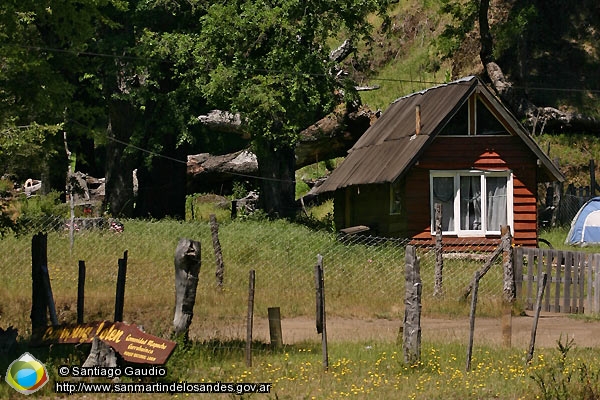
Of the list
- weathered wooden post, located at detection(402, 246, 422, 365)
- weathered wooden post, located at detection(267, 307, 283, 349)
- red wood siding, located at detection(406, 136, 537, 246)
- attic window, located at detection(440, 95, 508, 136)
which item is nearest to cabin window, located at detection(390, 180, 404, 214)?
red wood siding, located at detection(406, 136, 537, 246)

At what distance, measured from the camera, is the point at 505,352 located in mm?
16875

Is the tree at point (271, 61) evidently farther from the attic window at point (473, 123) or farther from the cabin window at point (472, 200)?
the cabin window at point (472, 200)

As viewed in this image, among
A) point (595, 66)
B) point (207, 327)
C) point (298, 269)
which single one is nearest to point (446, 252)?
point (298, 269)

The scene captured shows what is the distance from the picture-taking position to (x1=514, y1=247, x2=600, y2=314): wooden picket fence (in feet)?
76.0

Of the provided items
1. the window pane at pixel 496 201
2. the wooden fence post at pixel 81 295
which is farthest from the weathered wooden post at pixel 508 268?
the wooden fence post at pixel 81 295

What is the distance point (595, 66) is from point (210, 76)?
28.7 meters

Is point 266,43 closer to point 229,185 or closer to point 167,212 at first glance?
point 167,212

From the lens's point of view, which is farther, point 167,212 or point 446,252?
point 167,212

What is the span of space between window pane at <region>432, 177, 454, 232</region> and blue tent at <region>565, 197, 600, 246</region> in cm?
624

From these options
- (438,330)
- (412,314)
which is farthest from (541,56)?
(412,314)

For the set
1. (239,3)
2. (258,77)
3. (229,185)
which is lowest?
(229,185)

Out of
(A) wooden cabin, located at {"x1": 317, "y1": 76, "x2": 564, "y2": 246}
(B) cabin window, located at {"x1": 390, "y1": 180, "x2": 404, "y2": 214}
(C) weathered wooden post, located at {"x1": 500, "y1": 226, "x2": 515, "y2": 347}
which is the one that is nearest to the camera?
(C) weathered wooden post, located at {"x1": 500, "y1": 226, "x2": 515, "y2": 347}

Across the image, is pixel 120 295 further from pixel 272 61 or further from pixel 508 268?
pixel 272 61

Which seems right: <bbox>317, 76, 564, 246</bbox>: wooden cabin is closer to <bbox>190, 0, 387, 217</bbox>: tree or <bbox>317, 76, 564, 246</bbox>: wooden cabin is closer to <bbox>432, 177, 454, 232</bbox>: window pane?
<bbox>432, 177, 454, 232</bbox>: window pane
